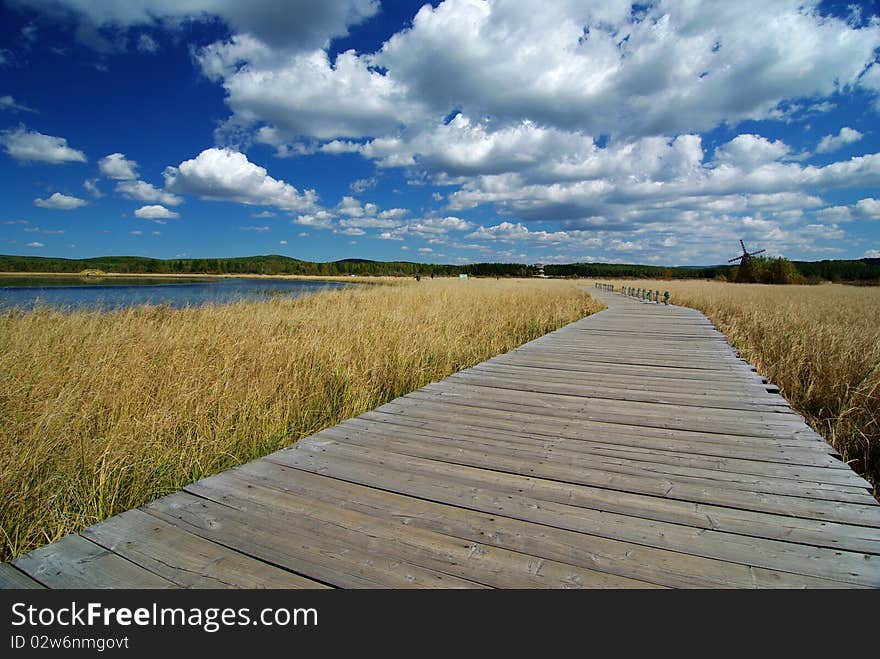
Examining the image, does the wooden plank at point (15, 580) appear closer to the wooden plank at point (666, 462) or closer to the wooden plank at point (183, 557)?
the wooden plank at point (183, 557)

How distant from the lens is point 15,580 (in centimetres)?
149

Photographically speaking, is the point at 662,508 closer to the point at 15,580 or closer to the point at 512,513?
the point at 512,513

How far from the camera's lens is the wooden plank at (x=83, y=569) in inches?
59.8

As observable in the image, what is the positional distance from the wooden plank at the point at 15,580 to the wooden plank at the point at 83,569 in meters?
0.01

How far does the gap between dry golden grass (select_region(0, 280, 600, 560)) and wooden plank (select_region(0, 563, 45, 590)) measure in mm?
843

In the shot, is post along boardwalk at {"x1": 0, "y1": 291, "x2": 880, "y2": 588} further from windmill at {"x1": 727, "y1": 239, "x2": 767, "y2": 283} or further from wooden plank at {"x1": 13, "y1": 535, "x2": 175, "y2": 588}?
windmill at {"x1": 727, "y1": 239, "x2": 767, "y2": 283}

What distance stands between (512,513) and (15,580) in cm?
194

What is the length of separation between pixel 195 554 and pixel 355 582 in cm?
70

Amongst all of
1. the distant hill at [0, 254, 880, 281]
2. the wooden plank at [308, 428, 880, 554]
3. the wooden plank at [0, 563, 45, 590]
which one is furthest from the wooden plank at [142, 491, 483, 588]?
the distant hill at [0, 254, 880, 281]

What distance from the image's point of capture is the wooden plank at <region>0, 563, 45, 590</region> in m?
1.47
